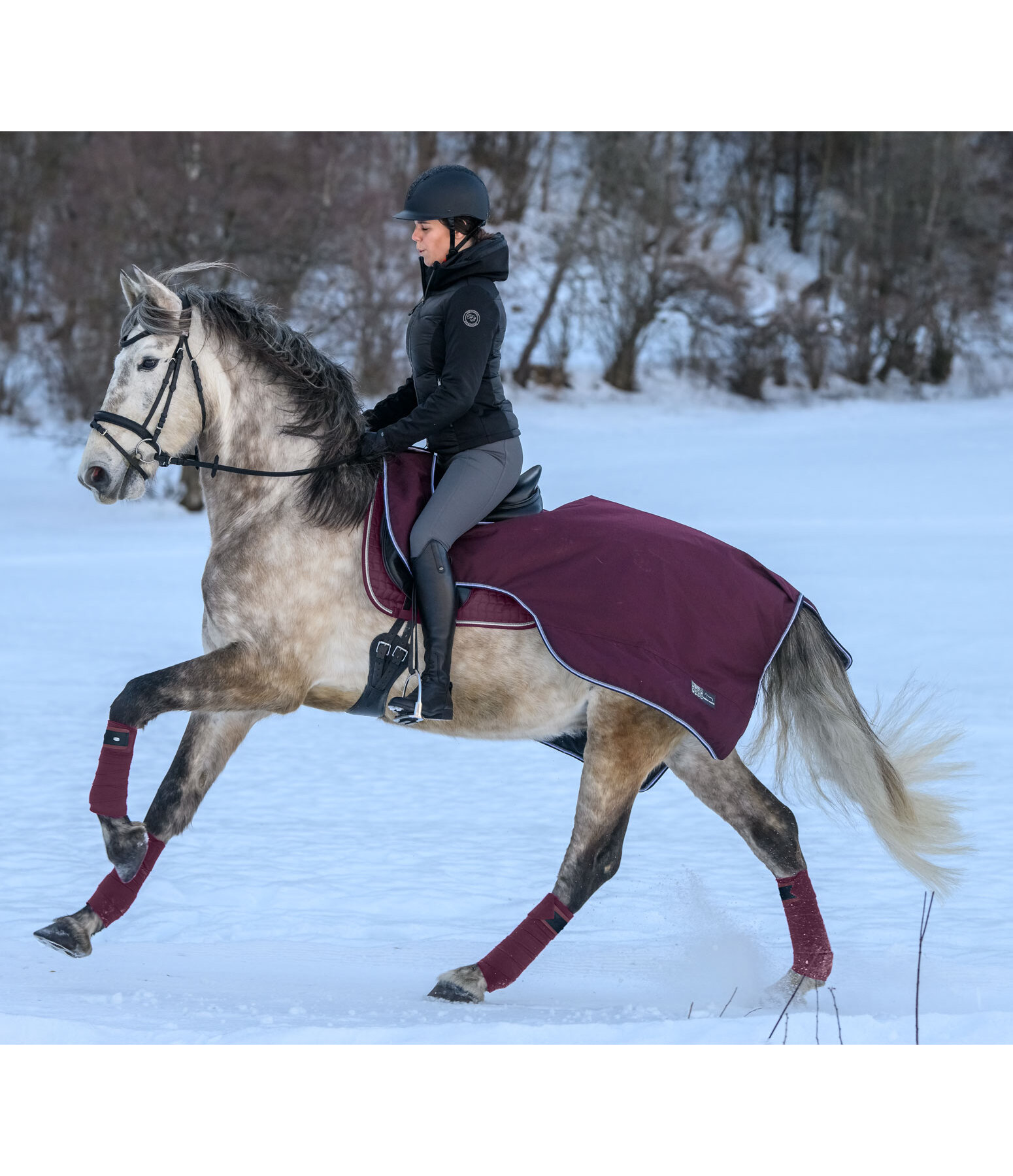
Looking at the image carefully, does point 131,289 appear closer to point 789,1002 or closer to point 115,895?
point 115,895

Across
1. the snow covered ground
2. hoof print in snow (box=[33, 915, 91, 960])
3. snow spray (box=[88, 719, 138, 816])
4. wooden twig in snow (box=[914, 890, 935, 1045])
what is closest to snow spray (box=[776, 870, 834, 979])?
the snow covered ground

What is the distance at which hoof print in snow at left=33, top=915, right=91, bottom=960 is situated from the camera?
412cm

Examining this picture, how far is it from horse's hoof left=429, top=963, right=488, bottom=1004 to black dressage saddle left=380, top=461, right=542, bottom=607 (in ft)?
3.97

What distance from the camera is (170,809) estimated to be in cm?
432

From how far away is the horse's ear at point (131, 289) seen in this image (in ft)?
13.8

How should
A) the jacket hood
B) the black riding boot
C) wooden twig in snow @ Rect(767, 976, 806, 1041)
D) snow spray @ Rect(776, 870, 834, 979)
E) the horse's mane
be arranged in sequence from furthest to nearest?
snow spray @ Rect(776, 870, 834, 979)
the horse's mane
the jacket hood
the black riding boot
wooden twig in snow @ Rect(767, 976, 806, 1041)

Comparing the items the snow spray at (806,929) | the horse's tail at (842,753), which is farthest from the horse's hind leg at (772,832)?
the horse's tail at (842,753)

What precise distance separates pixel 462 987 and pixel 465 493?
161 centimetres

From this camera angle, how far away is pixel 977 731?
9305mm

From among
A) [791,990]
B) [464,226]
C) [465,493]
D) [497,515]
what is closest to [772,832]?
[791,990]

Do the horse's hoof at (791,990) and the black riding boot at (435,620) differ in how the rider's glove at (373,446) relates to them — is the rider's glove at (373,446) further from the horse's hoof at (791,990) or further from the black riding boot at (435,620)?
the horse's hoof at (791,990)

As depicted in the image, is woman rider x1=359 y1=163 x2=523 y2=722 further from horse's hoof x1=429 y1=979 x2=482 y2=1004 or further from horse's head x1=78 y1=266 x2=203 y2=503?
horse's hoof x1=429 y1=979 x2=482 y2=1004

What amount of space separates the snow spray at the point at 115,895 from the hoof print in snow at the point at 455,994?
41.1 inches

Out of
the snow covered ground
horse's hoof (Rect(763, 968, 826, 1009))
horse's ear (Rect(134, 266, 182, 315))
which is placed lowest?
the snow covered ground
